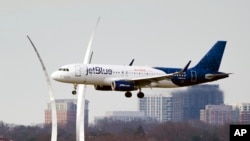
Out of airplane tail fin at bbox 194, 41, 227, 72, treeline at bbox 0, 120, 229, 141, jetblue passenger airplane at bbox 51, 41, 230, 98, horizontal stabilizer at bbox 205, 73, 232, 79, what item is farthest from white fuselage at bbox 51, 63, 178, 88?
treeline at bbox 0, 120, 229, 141

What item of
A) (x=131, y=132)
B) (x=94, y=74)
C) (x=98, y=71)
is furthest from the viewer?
(x=131, y=132)

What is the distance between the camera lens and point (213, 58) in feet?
337

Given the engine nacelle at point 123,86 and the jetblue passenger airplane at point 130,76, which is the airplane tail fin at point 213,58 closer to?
the jetblue passenger airplane at point 130,76

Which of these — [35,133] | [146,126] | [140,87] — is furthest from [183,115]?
[140,87]

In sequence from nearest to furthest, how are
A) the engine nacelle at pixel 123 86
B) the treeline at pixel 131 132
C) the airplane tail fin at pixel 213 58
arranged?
the engine nacelle at pixel 123 86, the airplane tail fin at pixel 213 58, the treeline at pixel 131 132

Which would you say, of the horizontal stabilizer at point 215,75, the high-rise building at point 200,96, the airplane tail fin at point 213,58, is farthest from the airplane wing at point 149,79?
the high-rise building at point 200,96

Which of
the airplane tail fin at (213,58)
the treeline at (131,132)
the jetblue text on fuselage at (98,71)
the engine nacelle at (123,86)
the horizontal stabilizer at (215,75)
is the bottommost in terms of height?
the treeline at (131,132)

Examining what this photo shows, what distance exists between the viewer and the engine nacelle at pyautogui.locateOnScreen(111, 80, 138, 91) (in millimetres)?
89750

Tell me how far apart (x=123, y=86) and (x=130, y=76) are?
7.91 ft

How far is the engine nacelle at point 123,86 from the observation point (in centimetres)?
8975

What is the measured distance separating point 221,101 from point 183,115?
866 centimetres

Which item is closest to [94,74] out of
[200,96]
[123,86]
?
[123,86]

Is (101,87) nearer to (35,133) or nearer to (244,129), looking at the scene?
(244,129)

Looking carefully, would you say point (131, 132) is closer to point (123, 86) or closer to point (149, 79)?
point (149, 79)
